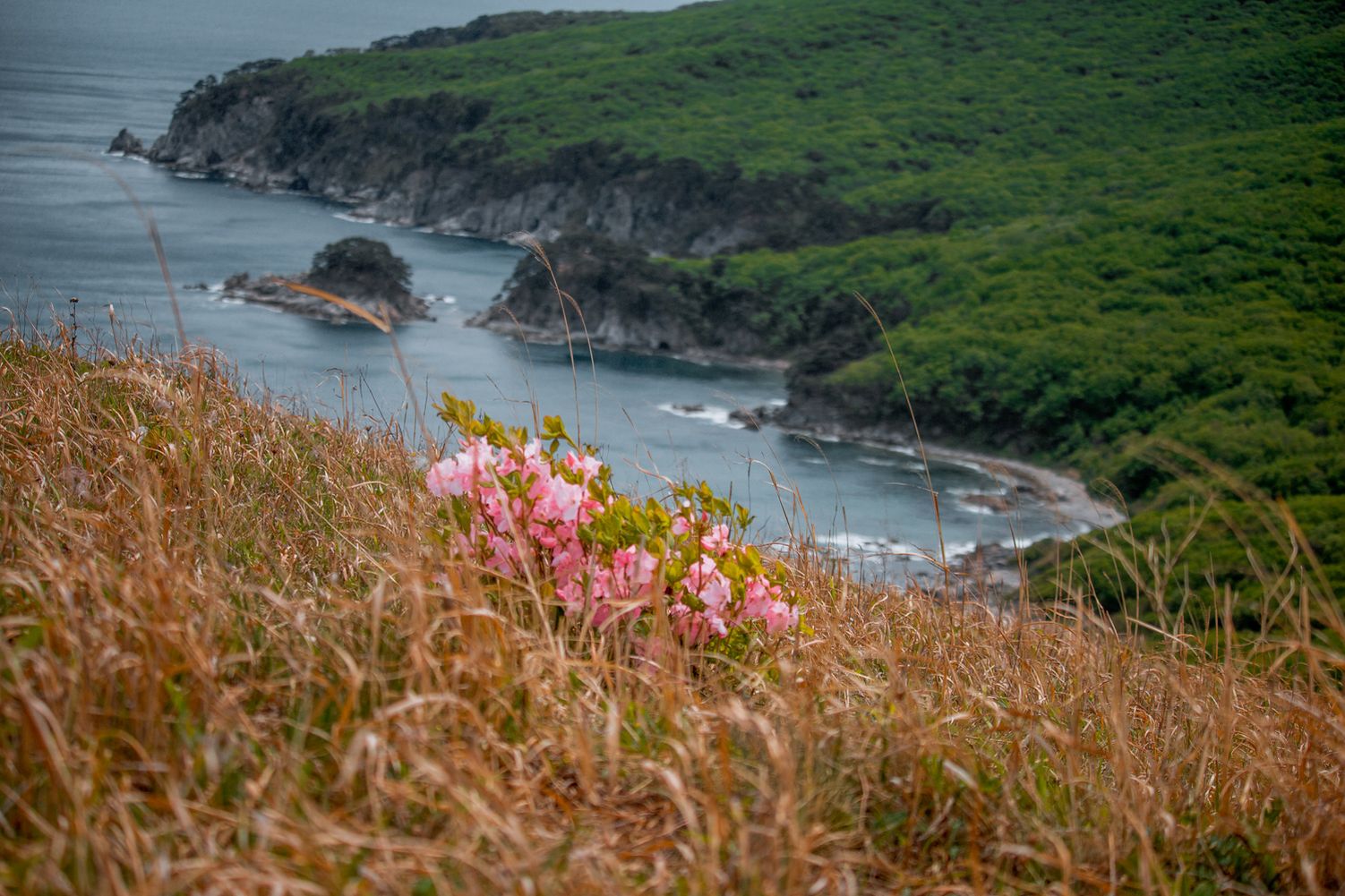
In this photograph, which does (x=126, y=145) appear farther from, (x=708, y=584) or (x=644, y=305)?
(x=708, y=584)

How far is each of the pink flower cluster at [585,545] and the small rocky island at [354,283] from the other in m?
40.2

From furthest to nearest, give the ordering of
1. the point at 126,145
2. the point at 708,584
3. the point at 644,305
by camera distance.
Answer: the point at 644,305, the point at 126,145, the point at 708,584

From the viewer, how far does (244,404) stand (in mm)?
4621

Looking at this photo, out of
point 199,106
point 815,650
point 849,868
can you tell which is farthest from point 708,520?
point 199,106

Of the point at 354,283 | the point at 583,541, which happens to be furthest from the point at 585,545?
the point at 354,283

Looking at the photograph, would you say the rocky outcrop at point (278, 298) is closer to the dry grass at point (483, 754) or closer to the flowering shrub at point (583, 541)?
the flowering shrub at point (583, 541)

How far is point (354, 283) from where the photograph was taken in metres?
48.0

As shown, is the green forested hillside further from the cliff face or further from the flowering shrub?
the flowering shrub

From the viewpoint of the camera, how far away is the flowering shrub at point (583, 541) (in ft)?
8.62

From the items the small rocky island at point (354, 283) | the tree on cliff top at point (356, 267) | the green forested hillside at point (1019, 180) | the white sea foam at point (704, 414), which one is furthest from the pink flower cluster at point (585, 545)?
the tree on cliff top at point (356, 267)

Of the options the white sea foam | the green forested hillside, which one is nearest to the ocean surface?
the white sea foam

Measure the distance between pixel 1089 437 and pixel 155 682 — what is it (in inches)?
2214

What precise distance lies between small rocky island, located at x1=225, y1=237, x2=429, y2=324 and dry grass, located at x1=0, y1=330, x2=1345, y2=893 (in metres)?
40.4

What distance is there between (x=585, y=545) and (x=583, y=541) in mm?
42
